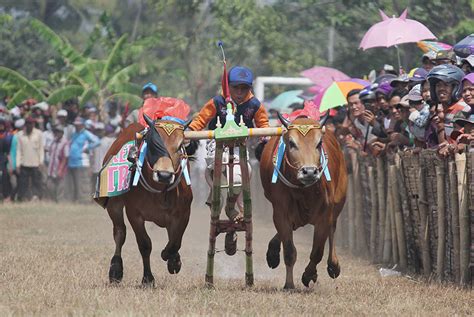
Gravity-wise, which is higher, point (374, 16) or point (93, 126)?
point (374, 16)

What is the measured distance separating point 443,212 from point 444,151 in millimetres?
730

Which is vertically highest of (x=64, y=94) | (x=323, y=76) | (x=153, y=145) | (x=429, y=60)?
(x=64, y=94)

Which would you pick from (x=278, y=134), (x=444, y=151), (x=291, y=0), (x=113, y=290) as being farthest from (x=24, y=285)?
(x=291, y=0)

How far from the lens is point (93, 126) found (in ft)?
97.5

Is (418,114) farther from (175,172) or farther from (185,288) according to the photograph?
(185,288)

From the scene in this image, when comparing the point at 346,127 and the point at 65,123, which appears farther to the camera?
the point at 65,123

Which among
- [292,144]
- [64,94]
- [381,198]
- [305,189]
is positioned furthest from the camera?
[64,94]

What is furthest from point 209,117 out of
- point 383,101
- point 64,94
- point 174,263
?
point 64,94

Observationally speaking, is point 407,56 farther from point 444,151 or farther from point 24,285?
point 24,285

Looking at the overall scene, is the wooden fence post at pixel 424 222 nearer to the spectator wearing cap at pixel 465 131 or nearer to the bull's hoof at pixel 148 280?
the spectator wearing cap at pixel 465 131

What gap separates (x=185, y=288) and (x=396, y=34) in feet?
22.1

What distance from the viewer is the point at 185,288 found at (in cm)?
1151

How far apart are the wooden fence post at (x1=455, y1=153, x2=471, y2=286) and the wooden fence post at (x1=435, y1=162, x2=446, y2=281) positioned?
62 centimetres

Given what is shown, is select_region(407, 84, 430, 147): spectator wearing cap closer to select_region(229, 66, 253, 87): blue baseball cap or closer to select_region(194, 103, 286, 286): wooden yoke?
select_region(229, 66, 253, 87): blue baseball cap
